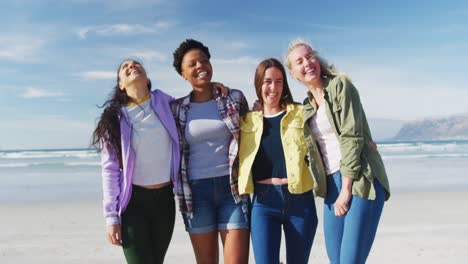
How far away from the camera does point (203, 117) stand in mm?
3688

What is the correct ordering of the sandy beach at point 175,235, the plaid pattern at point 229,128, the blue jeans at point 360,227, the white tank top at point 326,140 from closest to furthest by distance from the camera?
the blue jeans at point 360,227 < the white tank top at point 326,140 < the plaid pattern at point 229,128 < the sandy beach at point 175,235

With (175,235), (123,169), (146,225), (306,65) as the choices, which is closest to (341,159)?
(306,65)

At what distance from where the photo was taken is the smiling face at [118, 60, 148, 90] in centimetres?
352

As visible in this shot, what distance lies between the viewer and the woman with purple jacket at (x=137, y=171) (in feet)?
11.1

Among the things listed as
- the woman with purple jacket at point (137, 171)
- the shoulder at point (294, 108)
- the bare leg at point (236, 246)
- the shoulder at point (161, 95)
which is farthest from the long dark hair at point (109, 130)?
the shoulder at point (294, 108)

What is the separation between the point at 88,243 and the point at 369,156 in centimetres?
521

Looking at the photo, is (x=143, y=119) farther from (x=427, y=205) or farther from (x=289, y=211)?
(x=427, y=205)

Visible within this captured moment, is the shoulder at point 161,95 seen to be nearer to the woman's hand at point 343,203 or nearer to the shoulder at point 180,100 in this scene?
the shoulder at point 180,100

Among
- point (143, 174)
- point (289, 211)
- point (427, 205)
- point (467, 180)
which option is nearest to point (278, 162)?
point (289, 211)

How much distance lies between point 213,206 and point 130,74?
1.26 meters

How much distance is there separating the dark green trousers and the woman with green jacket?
122 centimetres

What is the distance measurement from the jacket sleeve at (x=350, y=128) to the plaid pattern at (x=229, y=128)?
858mm

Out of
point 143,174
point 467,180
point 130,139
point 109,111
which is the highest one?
point 109,111

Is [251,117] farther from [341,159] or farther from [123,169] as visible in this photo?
[123,169]
